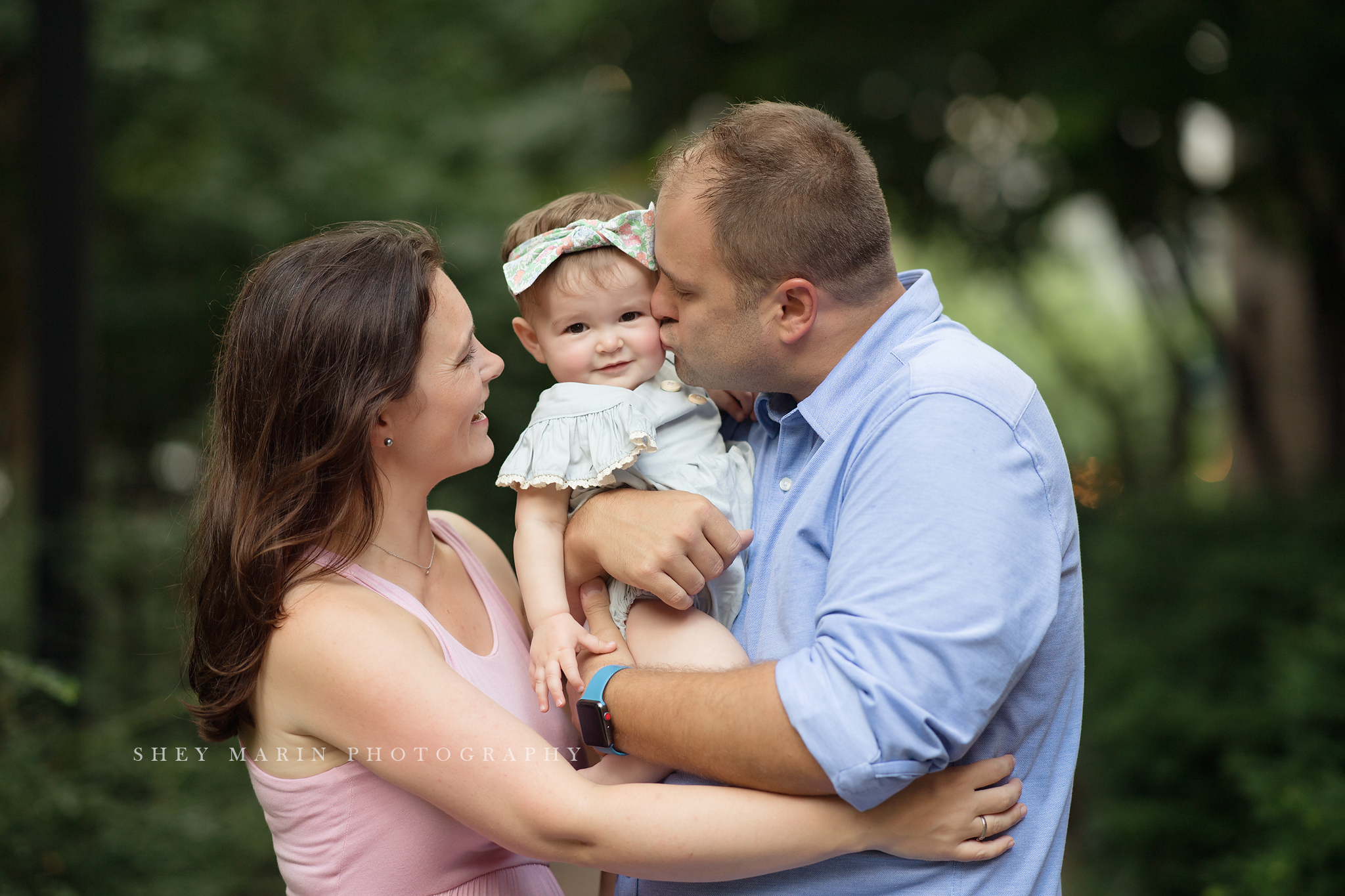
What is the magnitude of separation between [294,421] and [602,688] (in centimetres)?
73

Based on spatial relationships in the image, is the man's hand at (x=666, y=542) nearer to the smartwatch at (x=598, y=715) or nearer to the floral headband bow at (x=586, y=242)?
the smartwatch at (x=598, y=715)

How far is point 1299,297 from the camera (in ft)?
24.7

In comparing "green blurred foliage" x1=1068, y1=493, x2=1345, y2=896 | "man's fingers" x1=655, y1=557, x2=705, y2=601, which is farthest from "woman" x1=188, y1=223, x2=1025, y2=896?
"green blurred foliage" x1=1068, y1=493, x2=1345, y2=896

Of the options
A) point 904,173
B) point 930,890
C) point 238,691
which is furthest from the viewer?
point 904,173

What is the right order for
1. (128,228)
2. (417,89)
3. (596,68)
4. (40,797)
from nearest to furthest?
(40,797)
(596,68)
(128,228)
(417,89)

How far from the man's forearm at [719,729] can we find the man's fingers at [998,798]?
0.91 feet

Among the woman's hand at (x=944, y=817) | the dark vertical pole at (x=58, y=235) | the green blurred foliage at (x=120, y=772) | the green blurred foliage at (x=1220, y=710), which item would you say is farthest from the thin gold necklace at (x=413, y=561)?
the dark vertical pole at (x=58, y=235)

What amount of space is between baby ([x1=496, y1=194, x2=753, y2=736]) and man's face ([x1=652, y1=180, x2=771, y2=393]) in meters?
0.14

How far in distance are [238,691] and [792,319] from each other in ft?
3.96

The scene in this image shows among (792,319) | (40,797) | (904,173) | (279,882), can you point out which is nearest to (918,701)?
(792,319)

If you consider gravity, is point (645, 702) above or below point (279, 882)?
above

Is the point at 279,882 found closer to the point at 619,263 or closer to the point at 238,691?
the point at 238,691

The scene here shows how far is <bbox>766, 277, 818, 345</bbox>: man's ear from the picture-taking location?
6.48 ft

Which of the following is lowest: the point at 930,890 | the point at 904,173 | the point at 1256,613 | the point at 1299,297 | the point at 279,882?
the point at 279,882
